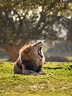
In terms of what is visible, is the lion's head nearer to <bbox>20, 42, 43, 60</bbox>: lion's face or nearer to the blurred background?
<bbox>20, 42, 43, 60</bbox>: lion's face

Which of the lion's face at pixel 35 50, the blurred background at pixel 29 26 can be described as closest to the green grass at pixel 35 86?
the lion's face at pixel 35 50

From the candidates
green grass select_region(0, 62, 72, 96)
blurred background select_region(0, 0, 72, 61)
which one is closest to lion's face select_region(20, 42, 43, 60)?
green grass select_region(0, 62, 72, 96)

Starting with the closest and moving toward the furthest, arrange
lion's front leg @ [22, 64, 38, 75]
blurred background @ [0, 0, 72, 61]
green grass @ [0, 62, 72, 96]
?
green grass @ [0, 62, 72, 96] < lion's front leg @ [22, 64, 38, 75] < blurred background @ [0, 0, 72, 61]

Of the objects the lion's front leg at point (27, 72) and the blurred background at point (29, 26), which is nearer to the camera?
the lion's front leg at point (27, 72)

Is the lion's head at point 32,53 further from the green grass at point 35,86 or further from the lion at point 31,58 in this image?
the green grass at point 35,86

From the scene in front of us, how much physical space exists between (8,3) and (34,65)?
12777 mm

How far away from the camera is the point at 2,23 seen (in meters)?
31.7

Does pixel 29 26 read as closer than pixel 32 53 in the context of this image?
No

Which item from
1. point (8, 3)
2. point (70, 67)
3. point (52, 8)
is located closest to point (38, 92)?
point (70, 67)

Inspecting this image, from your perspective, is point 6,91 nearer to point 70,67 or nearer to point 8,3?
point 70,67

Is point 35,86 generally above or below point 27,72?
above

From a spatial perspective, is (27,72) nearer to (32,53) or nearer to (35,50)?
(32,53)

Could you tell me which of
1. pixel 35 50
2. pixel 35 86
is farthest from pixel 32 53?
pixel 35 86

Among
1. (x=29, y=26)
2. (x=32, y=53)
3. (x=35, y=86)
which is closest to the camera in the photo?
(x=35, y=86)
